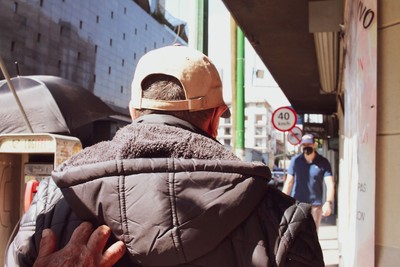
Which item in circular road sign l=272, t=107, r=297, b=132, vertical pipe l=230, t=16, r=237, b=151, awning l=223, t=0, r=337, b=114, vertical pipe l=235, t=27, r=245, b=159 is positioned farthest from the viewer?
circular road sign l=272, t=107, r=297, b=132

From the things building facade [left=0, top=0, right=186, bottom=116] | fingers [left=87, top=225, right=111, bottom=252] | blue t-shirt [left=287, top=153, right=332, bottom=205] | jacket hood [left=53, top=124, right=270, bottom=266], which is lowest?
blue t-shirt [left=287, top=153, right=332, bottom=205]

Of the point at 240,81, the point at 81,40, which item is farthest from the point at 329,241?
the point at 81,40

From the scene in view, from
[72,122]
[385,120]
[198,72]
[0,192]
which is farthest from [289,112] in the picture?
[198,72]

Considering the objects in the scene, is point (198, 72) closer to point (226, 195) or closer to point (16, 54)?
point (226, 195)

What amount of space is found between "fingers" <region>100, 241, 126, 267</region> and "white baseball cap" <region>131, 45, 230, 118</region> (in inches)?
17.5

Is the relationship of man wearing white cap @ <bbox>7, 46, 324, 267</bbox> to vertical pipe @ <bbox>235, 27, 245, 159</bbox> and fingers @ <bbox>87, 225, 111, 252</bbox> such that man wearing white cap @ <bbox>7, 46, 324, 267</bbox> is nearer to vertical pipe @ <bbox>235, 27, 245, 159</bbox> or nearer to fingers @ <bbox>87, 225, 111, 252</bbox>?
fingers @ <bbox>87, 225, 111, 252</bbox>

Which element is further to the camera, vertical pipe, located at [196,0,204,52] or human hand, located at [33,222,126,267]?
vertical pipe, located at [196,0,204,52]

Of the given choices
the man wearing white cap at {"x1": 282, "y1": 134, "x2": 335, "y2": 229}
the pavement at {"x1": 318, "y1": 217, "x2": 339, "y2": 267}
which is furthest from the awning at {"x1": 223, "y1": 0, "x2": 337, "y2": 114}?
the pavement at {"x1": 318, "y1": 217, "x2": 339, "y2": 267}

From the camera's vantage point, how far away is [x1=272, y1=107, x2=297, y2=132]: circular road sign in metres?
11.9

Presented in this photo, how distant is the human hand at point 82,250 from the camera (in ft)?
4.15

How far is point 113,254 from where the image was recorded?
1.28 metres

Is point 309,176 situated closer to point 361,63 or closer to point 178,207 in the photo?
point 361,63

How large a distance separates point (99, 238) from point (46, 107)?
453cm

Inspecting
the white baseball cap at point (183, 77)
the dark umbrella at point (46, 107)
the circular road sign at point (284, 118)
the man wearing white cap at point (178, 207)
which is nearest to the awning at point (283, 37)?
the circular road sign at point (284, 118)
